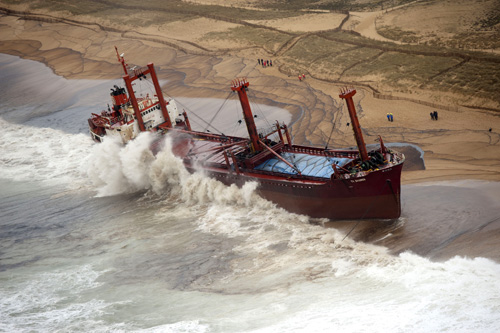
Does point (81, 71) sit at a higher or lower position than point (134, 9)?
lower

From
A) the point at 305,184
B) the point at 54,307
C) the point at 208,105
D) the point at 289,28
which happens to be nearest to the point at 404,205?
the point at 305,184

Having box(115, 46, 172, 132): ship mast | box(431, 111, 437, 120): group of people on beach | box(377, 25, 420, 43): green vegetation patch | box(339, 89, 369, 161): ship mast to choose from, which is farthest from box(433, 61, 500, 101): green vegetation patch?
box(115, 46, 172, 132): ship mast

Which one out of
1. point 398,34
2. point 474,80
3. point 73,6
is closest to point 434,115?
point 474,80

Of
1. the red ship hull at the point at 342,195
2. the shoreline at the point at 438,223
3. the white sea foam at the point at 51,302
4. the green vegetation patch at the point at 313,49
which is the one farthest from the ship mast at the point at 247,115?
the green vegetation patch at the point at 313,49

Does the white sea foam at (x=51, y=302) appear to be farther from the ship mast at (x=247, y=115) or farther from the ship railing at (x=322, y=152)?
the ship railing at (x=322, y=152)

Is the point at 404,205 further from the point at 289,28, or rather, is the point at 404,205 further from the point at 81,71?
the point at 81,71

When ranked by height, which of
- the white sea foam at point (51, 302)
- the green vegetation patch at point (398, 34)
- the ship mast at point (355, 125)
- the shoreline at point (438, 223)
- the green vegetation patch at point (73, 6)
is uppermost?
the green vegetation patch at point (73, 6)
